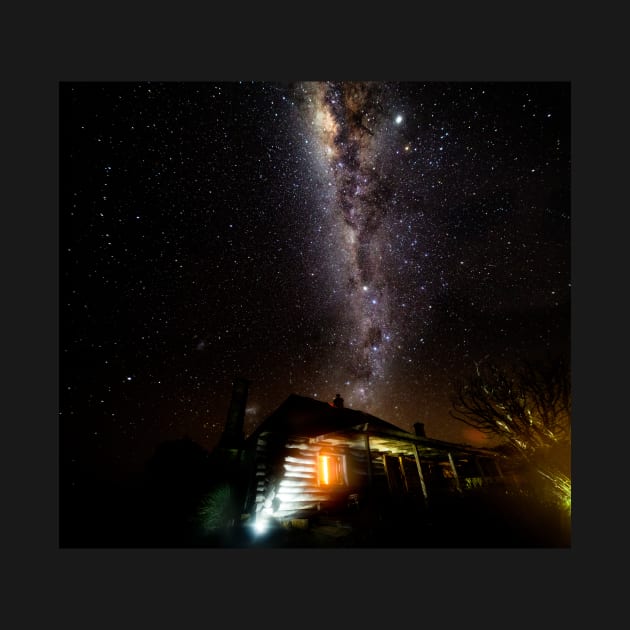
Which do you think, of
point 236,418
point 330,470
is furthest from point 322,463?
point 236,418

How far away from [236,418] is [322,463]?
4.66 metres

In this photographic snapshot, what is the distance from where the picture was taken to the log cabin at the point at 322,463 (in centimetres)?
1016

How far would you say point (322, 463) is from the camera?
40.2 ft

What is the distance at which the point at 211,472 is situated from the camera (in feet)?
44.5

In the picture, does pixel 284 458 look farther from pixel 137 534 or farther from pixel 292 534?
pixel 137 534

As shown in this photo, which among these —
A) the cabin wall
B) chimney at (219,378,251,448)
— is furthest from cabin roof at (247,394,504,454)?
chimney at (219,378,251,448)

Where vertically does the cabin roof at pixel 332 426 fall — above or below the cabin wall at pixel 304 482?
above

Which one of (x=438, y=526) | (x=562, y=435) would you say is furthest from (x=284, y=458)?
(x=562, y=435)

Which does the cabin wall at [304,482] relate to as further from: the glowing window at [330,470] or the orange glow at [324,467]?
the orange glow at [324,467]

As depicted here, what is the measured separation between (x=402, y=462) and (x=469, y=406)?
7229 millimetres

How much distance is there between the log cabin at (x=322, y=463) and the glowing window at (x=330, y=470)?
0.04 m

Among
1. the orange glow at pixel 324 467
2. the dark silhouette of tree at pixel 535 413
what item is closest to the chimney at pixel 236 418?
the orange glow at pixel 324 467

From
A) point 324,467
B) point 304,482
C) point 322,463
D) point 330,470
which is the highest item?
point 322,463

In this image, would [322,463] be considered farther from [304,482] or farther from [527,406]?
[527,406]
